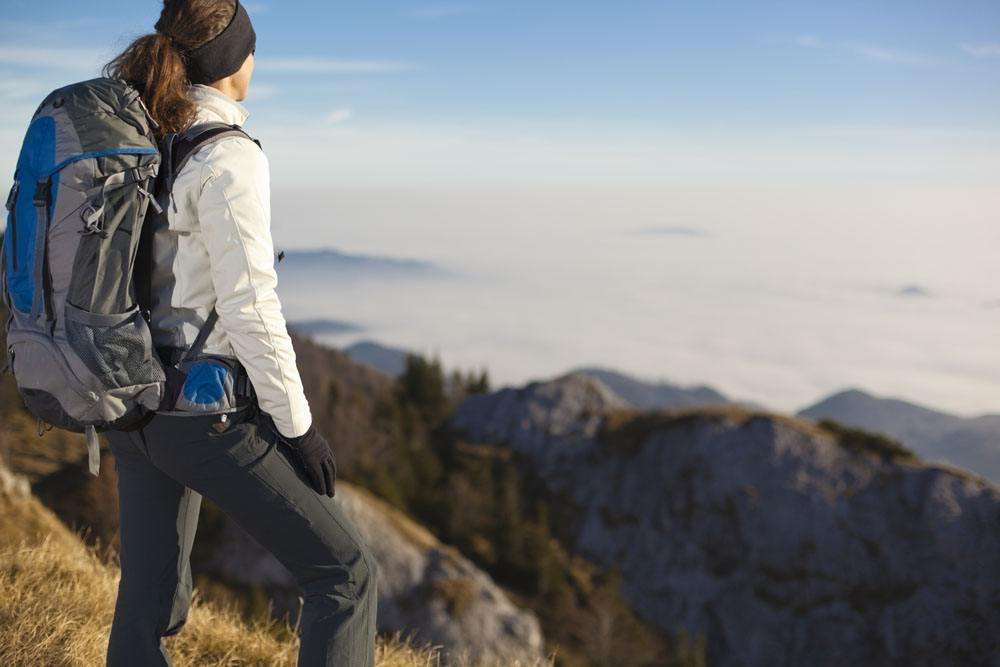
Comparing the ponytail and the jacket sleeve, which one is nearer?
the jacket sleeve

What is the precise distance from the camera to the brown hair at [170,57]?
2264mm

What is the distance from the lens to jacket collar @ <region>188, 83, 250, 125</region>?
2338mm

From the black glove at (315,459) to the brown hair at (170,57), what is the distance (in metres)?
1.01

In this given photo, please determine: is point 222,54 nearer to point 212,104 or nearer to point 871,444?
point 212,104

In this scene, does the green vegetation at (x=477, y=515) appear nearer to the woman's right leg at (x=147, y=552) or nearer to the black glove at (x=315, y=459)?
the woman's right leg at (x=147, y=552)

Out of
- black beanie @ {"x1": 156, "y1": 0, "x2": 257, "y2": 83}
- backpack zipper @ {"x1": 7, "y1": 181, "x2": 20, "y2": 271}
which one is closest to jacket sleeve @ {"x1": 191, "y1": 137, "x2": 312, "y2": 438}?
black beanie @ {"x1": 156, "y1": 0, "x2": 257, "y2": 83}

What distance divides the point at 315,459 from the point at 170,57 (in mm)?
1314

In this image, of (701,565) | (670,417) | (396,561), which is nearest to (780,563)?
(701,565)

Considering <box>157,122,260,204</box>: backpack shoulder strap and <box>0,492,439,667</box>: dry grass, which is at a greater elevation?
<box>157,122,260,204</box>: backpack shoulder strap

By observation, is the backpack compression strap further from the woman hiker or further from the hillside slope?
the hillside slope

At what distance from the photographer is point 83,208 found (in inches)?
82.0

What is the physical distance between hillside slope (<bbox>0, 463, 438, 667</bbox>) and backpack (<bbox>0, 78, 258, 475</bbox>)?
1553 millimetres

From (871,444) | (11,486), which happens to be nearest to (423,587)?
(11,486)

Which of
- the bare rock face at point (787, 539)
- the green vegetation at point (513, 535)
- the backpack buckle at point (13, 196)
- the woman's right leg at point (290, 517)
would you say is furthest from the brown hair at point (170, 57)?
the bare rock face at point (787, 539)
